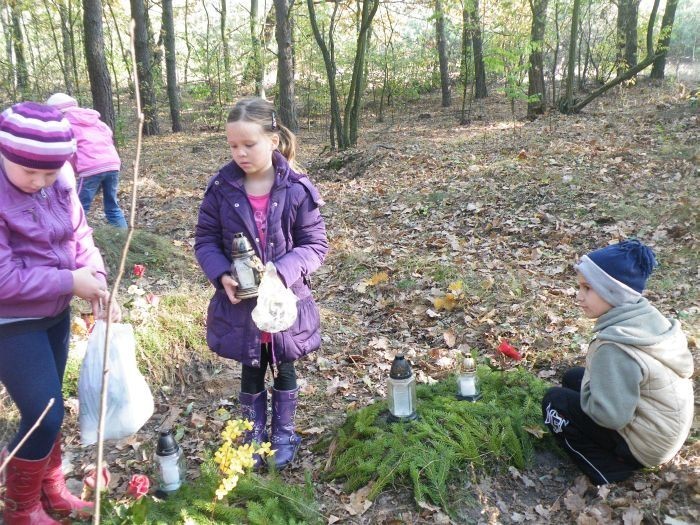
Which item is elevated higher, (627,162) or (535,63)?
(535,63)

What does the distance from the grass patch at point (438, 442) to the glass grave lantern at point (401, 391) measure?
7 cm

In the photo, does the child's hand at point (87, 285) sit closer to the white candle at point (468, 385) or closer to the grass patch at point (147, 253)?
the white candle at point (468, 385)

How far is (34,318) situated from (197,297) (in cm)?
276

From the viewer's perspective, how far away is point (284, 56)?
12477 millimetres

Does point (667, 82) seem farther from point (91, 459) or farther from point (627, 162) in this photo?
point (91, 459)

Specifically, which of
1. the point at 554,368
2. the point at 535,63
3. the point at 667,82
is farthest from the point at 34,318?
the point at 667,82

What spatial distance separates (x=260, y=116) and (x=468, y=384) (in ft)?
6.74

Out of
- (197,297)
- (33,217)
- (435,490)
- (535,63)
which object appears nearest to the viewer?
(33,217)

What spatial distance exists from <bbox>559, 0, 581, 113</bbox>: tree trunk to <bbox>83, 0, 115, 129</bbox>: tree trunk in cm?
890

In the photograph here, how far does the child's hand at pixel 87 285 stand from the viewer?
2.29 meters

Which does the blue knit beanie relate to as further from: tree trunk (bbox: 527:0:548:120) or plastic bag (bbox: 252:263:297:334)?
tree trunk (bbox: 527:0:548:120)

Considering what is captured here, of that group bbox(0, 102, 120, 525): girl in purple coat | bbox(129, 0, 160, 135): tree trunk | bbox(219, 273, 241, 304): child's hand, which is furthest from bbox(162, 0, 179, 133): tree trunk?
bbox(219, 273, 241, 304): child's hand

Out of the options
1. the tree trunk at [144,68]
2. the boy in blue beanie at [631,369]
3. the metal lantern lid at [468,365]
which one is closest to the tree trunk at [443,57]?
the tree trunk at [144,68]

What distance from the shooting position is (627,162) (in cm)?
799
